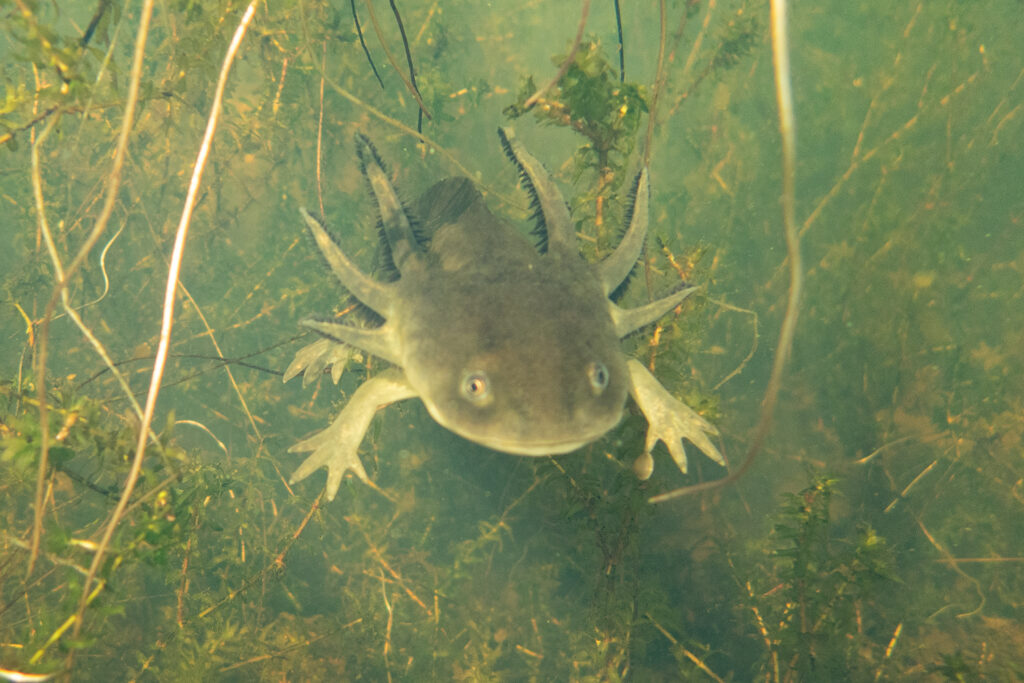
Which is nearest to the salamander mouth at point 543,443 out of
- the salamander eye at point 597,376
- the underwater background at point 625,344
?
the salamander eye at point 597,376

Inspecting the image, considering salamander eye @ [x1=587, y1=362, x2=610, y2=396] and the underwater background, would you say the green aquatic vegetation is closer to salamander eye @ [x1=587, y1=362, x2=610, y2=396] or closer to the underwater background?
the underwater background

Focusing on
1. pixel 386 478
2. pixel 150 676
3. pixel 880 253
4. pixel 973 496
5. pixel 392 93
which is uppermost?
pixel 392 93

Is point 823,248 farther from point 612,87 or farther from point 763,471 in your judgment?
point 612,87

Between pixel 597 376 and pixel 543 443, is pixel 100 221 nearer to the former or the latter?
pixel 543 443

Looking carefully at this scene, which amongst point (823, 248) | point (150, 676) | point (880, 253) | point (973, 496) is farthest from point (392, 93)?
point (973, 496)

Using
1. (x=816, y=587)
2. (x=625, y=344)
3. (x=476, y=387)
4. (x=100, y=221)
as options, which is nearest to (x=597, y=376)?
(x=476, y=387)

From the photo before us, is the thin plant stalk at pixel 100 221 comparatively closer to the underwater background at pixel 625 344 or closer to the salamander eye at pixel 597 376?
the underwater background at pixel 625 344
